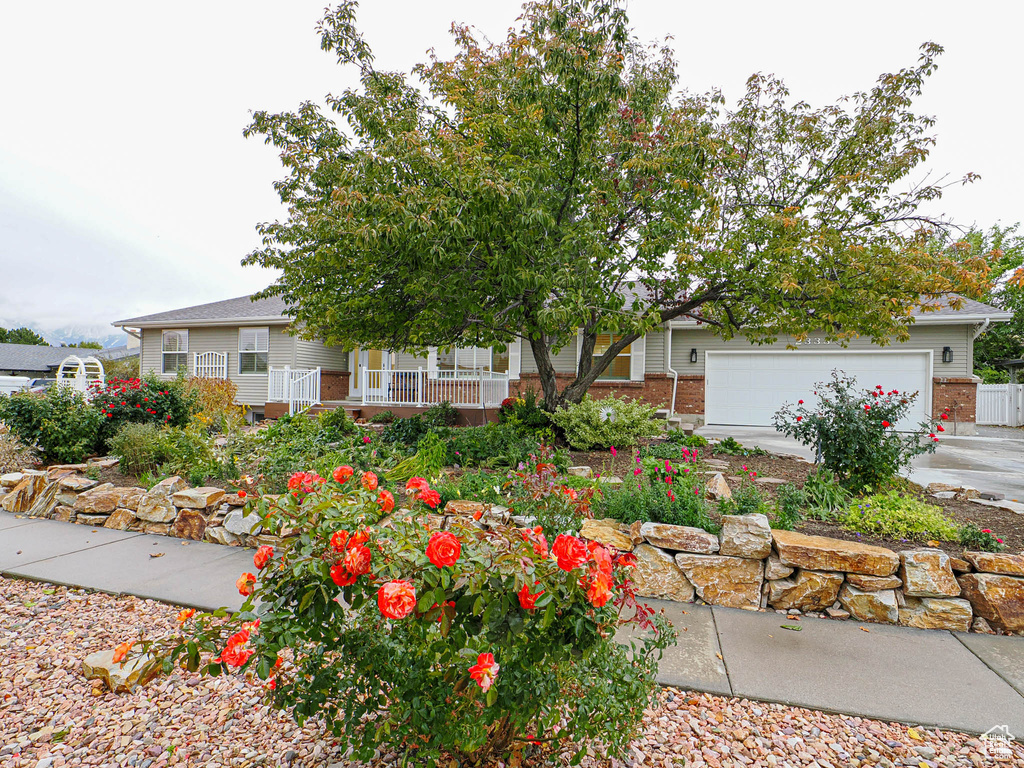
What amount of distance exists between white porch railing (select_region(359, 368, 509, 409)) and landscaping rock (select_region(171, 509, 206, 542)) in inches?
247

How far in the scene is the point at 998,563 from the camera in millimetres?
2625

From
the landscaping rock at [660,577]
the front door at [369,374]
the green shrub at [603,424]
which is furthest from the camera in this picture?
the front door at [369,374]

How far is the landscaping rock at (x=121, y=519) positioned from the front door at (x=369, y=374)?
6307mm

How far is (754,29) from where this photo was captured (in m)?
5.96

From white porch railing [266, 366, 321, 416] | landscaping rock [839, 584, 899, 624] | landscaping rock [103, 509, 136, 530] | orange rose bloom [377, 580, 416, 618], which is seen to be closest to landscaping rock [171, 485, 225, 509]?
landscaping rock [103, 509, 136, 530]

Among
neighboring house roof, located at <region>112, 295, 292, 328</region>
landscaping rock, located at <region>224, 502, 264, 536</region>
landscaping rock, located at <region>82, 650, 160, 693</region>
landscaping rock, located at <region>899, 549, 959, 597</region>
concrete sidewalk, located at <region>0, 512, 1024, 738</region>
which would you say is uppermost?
neighboring house roof, located at <region>112, 295, 292, 328</region>

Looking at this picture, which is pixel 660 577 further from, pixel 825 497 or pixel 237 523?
pixel 237 523

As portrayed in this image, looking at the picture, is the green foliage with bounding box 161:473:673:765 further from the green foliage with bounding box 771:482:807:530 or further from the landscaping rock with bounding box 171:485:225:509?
the landscaping rock with bounding box 171:485:225:509

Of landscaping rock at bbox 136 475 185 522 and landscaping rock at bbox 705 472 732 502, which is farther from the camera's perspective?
landscaping rock at bbox 136 475 185 522

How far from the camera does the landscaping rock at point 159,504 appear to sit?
4027 millimetres

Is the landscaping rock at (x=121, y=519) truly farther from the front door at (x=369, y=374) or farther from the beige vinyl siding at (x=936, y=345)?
the beige vinyl siding at (x=936, y=345)

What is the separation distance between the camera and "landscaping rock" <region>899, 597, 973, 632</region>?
2629 millimetres

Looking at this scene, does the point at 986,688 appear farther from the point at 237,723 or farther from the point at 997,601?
the point at 237,723

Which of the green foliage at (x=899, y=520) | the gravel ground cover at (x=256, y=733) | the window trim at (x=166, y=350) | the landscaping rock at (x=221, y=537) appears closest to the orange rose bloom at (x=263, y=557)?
the gravel ground cover at (x=256, y=733)
